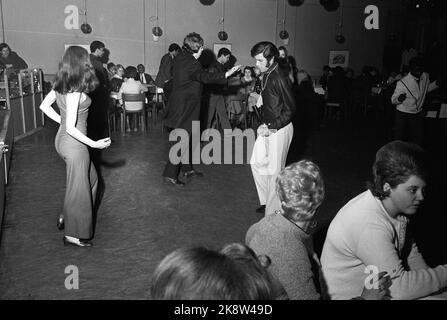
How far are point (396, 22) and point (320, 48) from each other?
107 inches

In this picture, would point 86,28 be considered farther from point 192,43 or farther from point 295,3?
point 192,43

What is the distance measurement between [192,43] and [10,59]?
7.19 meters

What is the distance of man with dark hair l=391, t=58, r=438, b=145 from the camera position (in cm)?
614

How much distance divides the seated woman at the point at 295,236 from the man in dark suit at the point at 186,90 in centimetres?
308

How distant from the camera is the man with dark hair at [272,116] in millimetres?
4191

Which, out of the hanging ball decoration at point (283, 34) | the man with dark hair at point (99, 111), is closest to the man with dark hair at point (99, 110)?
the man with dark hair at point (99, 111)

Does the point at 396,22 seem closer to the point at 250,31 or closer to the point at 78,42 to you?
the point at 250,31

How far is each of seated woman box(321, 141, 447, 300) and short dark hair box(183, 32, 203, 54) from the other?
3.49m

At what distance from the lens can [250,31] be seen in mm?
13320

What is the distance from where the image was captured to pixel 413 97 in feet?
20.2

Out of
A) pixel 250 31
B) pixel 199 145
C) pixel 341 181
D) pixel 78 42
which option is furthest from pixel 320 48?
pixel 341 181

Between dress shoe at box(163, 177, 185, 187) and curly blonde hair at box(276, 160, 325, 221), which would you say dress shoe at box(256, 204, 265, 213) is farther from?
curly blonde hair at box(276, 160, 325, 221)

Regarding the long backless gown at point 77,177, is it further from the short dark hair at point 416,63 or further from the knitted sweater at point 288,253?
the short dark hair at point 416,63

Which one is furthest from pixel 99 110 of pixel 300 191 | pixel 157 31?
pixel 300 191
